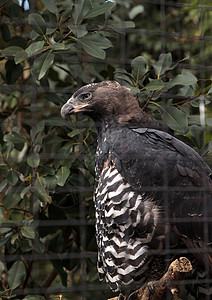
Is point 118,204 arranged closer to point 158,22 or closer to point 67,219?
point 67,219

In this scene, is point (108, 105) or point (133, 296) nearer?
point (133, 296)

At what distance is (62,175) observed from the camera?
6.58ft

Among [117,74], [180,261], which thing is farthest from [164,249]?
[117,74]

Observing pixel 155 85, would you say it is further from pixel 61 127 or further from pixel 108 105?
pixel 61 127

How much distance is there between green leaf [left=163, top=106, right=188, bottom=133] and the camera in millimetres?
2059

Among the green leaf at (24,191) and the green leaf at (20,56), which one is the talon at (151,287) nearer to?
the green leaf at (24,191)

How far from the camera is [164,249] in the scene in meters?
1.79

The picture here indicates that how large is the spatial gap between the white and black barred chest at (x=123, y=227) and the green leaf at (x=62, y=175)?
148mm

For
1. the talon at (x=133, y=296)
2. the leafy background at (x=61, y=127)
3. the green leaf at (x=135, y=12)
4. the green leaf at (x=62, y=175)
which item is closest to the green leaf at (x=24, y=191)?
the leafy background at (x=61, y=127)

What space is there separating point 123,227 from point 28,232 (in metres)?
0.39

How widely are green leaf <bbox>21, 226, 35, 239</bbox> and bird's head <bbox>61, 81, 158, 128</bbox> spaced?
0.46m

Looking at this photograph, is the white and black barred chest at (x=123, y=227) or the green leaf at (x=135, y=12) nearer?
the white and black barred chest at (x=123, y=227)

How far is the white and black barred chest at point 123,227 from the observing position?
5.88ft

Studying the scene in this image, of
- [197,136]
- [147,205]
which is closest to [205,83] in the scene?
[197,136]
